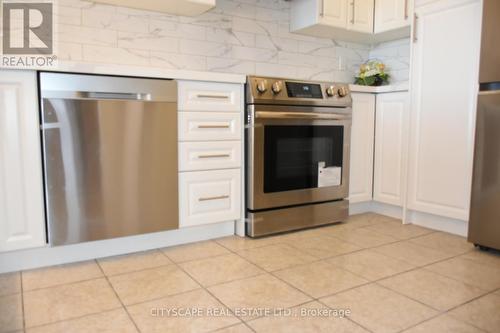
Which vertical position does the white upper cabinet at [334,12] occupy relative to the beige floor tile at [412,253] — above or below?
above

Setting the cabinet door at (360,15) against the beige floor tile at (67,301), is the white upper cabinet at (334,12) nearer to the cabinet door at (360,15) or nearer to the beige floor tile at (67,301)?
the cabinet door at (360,15)

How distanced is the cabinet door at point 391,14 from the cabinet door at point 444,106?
32cm

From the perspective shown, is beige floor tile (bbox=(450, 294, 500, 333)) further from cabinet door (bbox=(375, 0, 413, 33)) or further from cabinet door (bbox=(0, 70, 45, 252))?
cabinet door (bbox=(375, 0, 413, 33))

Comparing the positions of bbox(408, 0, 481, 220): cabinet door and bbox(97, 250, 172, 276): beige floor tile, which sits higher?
bbox(408, 0, 481, 220): cabinet door

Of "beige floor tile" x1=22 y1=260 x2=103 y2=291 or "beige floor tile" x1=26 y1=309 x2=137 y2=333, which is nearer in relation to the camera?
"beige floor tile" x1=26 y1=309 x2=137 y2=333

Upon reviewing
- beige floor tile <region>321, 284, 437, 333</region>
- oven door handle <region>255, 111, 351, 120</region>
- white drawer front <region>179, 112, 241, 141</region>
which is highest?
oven door handle <region>255, 111, 351, 120</region>

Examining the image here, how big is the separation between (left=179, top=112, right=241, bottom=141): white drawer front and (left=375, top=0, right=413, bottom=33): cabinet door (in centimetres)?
158

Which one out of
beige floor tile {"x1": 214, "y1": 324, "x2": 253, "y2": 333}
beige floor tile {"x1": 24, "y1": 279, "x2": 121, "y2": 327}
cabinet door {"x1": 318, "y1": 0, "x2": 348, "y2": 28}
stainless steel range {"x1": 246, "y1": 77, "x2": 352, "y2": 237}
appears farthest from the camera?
cabinet door {"x1": 318, "y1": 0, "x2": 348, "y2": 28}

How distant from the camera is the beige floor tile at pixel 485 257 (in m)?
2.07

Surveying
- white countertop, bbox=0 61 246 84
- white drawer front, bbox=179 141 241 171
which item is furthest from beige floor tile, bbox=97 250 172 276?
white countertop, bbox=0 61 246 84

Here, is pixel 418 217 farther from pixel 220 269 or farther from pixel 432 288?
pixel 220 269

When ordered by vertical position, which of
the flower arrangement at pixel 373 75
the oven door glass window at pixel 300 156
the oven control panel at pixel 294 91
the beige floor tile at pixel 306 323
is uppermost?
the flower arrangement at pixel 373 75

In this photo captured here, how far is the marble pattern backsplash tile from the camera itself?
2453 mm

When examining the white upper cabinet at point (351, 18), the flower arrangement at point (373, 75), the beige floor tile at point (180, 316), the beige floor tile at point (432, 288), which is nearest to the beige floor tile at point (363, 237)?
the beige floor tile at point (432, 288)
